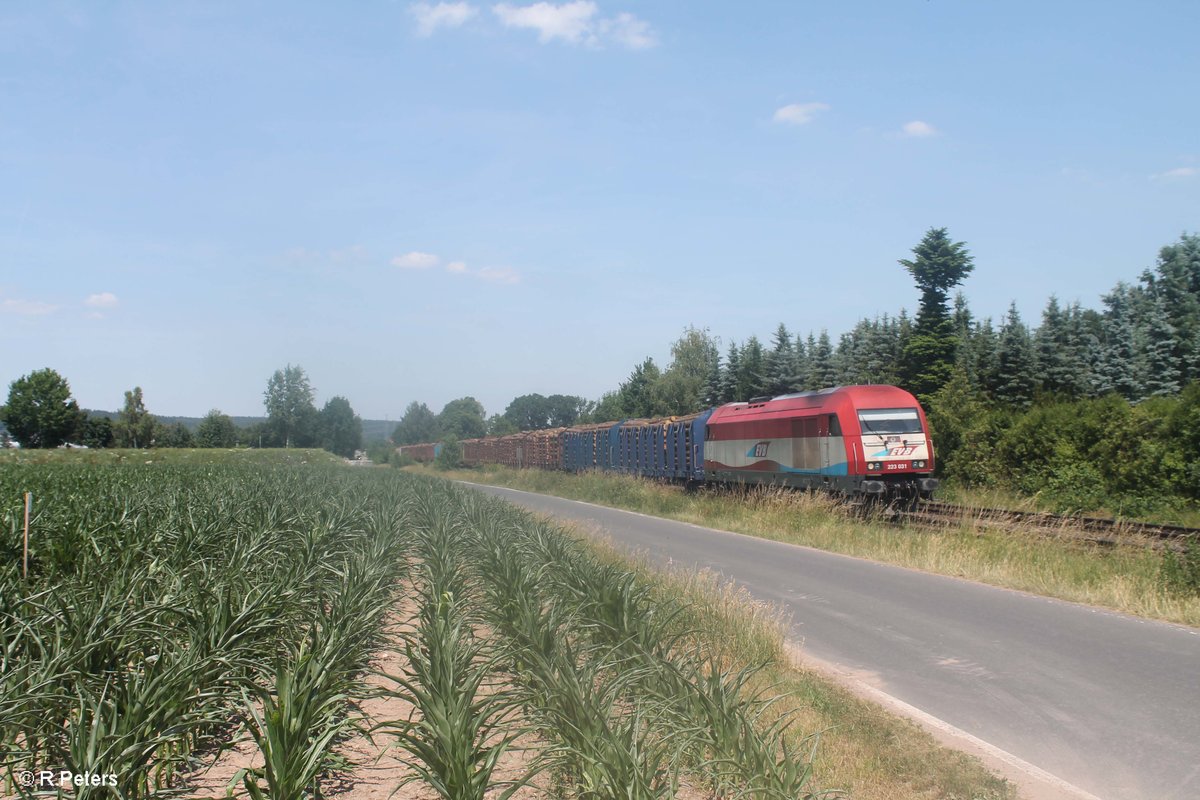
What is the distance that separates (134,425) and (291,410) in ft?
69.6

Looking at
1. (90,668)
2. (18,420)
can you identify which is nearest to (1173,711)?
(90,668)

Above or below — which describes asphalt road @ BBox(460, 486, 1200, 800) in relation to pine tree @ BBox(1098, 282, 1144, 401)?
below

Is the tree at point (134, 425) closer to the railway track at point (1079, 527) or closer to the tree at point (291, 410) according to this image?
the tree at point (291, 410)

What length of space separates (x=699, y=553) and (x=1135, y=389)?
3353 cm

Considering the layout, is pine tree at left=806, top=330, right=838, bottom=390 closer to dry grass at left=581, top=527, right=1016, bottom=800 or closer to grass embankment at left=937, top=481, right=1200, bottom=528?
grass embankment at left=937, top=481, right=1200, bottom=528

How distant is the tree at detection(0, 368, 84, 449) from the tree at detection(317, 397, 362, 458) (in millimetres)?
29658

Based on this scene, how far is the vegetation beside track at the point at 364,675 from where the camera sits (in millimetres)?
4164

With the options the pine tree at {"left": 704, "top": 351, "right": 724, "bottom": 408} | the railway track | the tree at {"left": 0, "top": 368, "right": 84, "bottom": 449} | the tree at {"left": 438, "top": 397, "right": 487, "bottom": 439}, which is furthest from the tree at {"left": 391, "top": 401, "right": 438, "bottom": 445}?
the railway track

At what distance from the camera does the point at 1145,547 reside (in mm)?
13602

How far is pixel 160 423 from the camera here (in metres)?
101

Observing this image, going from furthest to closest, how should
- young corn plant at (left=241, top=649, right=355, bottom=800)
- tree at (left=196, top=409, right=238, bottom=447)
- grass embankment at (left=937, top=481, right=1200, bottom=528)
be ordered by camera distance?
tree at (left=196, top=409, right=238, bottom=447), grass embankment at (left=937, top=481, right=1200, bottom=528), young corn plant at (left=241, top=649, right=355, bottom=800)

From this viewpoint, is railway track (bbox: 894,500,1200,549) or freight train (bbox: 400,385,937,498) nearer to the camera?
railway track (bbox: 894,500,1200,549)

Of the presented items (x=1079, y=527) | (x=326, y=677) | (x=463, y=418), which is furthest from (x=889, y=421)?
(x=463, y=418)

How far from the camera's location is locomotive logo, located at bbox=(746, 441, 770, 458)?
25.9 metres
